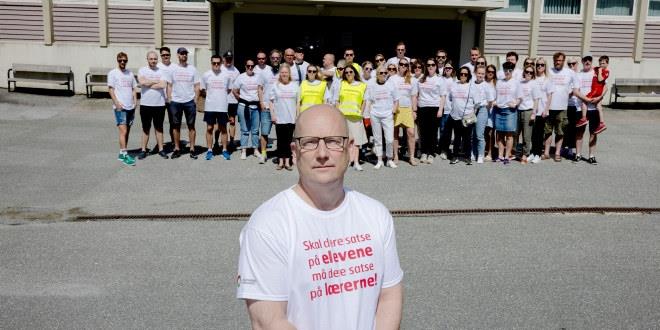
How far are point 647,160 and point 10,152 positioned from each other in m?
12.4

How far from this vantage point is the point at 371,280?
2873mm

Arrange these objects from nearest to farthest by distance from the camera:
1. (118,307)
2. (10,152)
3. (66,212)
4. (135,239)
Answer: (118,307)
(135,239)
(66,212)
(10,152)

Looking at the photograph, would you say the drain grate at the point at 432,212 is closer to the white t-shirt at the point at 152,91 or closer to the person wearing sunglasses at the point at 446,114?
the person wearing sunglasses at the point at 446,114

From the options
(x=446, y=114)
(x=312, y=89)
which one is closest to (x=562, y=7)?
(x=446, y=114)

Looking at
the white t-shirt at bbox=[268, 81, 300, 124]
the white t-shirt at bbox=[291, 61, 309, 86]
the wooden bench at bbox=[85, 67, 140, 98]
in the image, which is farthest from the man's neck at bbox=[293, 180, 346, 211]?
the wooden bench at bbox=[85, 67, 140, 98]

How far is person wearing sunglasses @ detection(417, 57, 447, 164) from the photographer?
12.9m

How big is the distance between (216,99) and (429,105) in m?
4.06

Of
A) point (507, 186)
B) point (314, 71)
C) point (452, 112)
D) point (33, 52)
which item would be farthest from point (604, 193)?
point (33, 52)

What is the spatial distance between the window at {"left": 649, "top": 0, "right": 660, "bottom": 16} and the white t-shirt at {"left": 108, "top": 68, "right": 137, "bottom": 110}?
17.3 m

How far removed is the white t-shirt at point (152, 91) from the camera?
12.5 m

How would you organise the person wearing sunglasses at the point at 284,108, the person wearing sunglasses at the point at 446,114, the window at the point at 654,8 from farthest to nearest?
the window at the point at 654,8, the person wearing sunglasses at the point at 446,114, the person wearing sunglasses at the point at 284,108

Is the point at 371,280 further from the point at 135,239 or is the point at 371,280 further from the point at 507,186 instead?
the point at 507,186

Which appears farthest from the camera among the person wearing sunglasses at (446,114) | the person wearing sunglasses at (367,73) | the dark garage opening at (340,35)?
the dark garage opening at (340,35)

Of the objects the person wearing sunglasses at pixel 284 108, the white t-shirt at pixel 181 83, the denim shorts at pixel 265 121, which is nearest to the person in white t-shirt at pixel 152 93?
the white t-shirt at pixel 181 83
